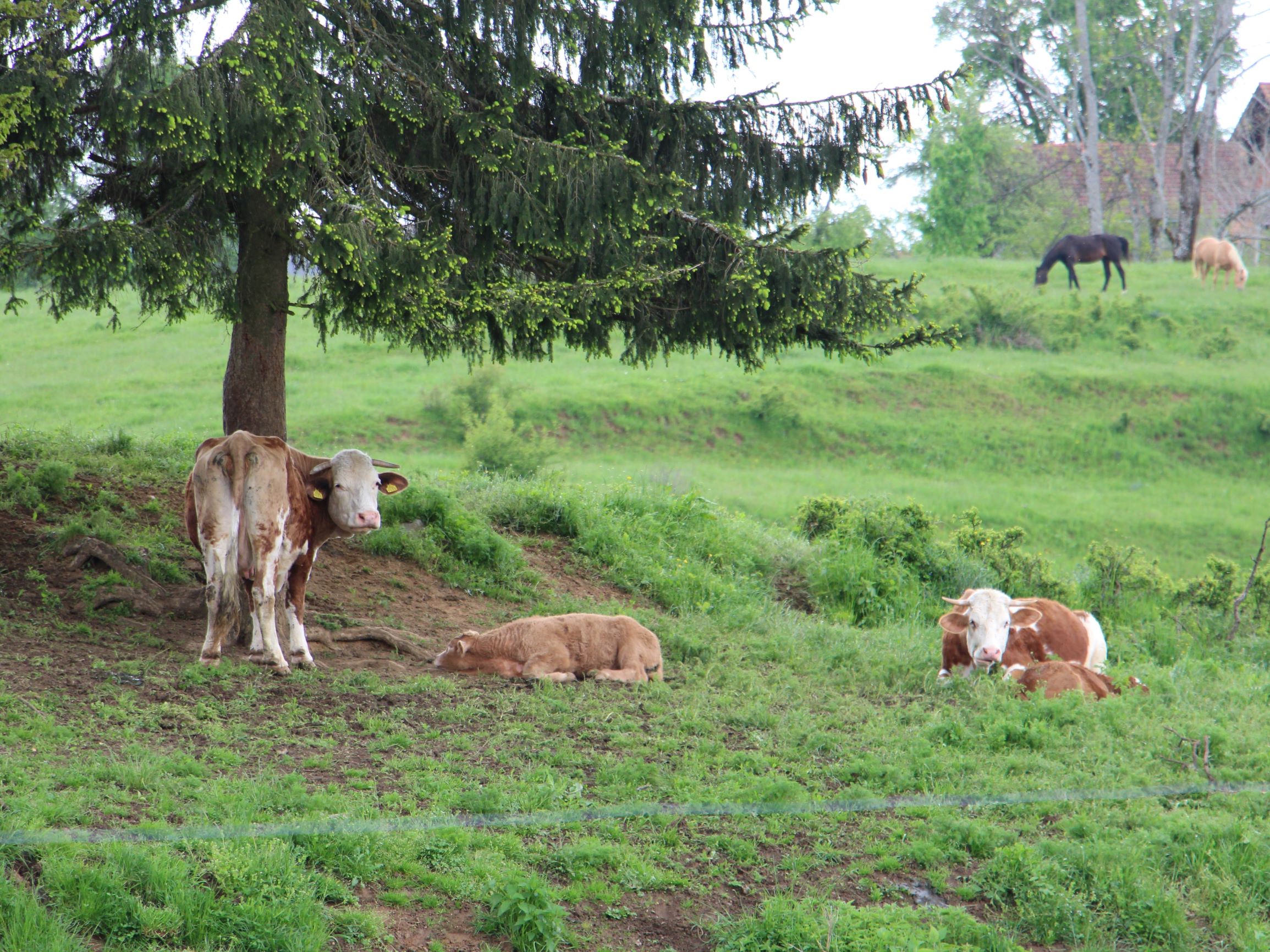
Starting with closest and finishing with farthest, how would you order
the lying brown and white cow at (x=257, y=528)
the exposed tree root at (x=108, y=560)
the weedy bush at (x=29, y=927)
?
1. the weedy bush at (x=29, y=927)
2. the lying brown and white cow at (x=257, y=528)
3. the exposed tree root at (x=108, y=560)

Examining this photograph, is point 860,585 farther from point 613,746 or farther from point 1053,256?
point 1053,256

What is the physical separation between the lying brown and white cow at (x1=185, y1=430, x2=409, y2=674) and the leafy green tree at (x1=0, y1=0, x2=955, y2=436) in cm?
138

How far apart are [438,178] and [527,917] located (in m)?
6.44

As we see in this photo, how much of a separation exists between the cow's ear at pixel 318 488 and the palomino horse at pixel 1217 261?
3741cm

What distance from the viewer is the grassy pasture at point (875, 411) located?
24.1 m

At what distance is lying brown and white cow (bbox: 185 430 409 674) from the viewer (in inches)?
304

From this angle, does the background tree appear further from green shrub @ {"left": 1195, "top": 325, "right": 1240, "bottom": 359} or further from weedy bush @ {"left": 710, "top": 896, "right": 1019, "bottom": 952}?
weedy bush @ {"left": 710, "top": 896, "right": 1019, "bottom": 952}

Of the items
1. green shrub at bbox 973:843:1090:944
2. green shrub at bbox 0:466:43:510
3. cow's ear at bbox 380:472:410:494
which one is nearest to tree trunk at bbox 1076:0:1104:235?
cow's ear at bbox 380:472:410:494

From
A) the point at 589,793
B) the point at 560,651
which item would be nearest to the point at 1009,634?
the point at 560,651

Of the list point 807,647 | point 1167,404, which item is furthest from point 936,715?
point 1167,404

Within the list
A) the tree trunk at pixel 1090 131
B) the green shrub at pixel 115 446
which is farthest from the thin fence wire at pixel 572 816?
the tree trunk at pixel 1090 131

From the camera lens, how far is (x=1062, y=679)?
28.9 ft

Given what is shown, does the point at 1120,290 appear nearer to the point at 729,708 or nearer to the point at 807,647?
the point at 807,647

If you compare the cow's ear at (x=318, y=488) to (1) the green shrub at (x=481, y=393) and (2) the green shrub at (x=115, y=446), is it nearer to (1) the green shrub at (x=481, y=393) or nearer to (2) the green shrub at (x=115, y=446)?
(2) the green shrub at (x=115, y=446)
